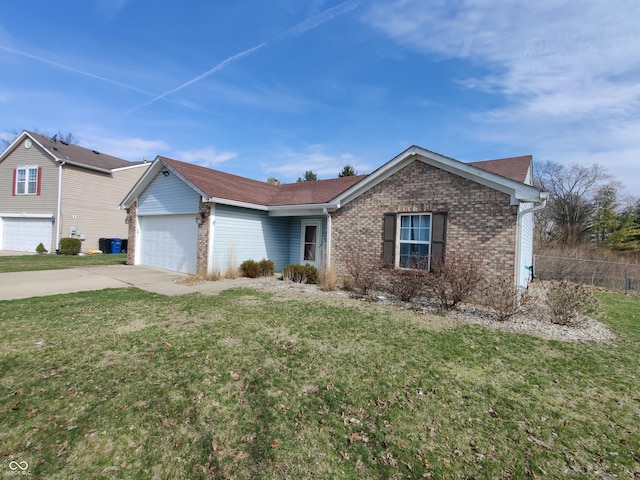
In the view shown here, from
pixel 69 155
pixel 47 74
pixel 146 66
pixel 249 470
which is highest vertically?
pixel 47 74

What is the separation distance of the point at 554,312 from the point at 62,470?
8.45m

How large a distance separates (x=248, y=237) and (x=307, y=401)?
1022 cm

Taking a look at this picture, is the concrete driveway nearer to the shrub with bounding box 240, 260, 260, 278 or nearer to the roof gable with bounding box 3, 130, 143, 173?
the shrub with bounding box 240, 260, 260, 278

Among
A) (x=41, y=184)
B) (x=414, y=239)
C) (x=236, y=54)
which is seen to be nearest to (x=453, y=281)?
(x=414, y=239)

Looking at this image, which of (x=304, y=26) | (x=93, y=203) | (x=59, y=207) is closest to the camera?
(x=304, y=26)

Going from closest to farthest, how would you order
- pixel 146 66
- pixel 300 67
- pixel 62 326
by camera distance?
pixel 62 326
pixel 146 66
pixel 300 67

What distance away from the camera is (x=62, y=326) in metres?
5.45

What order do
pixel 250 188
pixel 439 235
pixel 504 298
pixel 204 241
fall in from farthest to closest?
1. pixel 250 188
2. pixel 204 241
3. pixel 439 235
4. pixel 504 298

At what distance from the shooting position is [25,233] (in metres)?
20.5

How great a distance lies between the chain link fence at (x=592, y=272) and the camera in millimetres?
12375

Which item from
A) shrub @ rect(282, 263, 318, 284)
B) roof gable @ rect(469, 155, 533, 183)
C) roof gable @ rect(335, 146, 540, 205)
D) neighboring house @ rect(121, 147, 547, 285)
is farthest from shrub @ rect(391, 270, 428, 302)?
roof gable @ rect(469, 155, 533, 183)

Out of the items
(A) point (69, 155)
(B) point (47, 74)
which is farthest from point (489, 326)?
(A) point (69, 155)

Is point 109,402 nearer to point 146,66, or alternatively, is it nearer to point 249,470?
point 249,470

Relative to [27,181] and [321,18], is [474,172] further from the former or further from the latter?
[27,181]
